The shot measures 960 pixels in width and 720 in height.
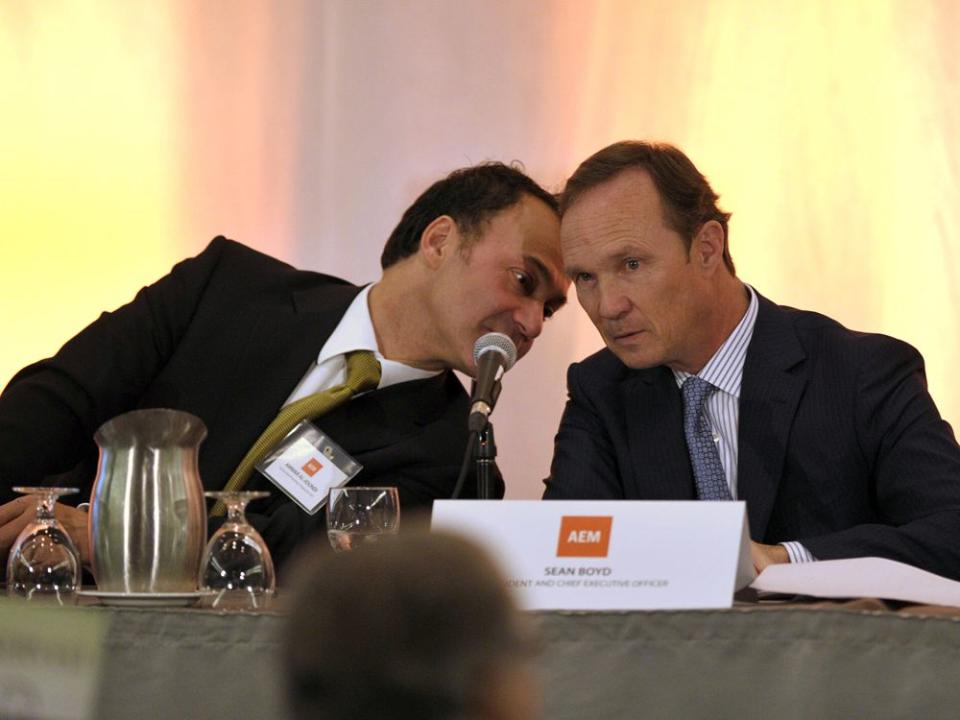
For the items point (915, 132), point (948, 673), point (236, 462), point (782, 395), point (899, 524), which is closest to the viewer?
point (948, 673)

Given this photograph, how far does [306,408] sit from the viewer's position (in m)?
2.49

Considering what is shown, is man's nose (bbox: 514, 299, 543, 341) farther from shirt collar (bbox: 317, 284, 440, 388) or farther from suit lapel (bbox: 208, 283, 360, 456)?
suit lapel (bbox: 208, 283, 360, 456)

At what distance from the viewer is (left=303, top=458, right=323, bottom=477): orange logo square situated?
2.43 meters

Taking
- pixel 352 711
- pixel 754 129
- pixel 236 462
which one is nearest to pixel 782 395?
pixel 236 462

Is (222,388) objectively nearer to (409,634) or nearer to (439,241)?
(439,241)

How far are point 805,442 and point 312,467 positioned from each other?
85 centimetres

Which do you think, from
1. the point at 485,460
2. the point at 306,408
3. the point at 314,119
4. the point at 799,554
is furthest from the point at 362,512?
the point at 314,119

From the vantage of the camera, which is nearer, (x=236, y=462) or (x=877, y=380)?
(x=877, y=380)

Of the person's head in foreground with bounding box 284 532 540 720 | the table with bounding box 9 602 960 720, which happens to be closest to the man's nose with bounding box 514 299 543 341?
the table with bounding box 9 602 960 720

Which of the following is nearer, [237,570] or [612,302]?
[237,570]

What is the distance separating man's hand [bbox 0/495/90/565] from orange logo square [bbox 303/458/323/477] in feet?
1.51

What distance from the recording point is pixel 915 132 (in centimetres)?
340

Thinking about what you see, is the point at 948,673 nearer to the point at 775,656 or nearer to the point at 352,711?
the point at 775,656

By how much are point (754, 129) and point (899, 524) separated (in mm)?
1548
